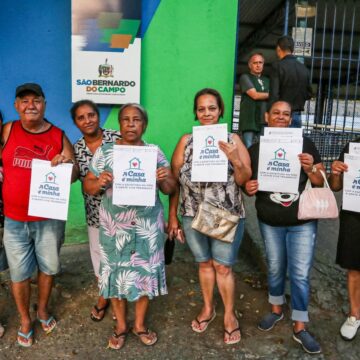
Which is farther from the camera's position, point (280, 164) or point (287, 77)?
point (287, 77)

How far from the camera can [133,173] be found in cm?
256

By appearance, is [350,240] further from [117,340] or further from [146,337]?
[117,340]

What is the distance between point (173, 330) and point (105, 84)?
2.45m

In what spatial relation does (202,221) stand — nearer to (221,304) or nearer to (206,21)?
(221,304)

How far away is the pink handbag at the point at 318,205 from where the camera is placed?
8.77ft

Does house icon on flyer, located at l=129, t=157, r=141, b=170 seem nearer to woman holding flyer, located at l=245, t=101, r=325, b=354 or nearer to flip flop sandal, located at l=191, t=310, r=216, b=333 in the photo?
woman holding flyer, located at l=245, t=101, r=325, b=354

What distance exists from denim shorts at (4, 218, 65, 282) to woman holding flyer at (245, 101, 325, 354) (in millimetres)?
1402

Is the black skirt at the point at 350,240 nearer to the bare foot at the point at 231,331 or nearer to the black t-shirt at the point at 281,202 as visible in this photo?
the black t-shirt at the point at 281,202

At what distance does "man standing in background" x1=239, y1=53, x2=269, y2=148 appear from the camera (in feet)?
17.6

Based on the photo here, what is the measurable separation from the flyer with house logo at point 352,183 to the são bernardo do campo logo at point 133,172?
4.53 feet

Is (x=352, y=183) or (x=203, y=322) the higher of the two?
(x=352, y=183)

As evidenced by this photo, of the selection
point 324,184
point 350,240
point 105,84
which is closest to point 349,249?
point 350,240

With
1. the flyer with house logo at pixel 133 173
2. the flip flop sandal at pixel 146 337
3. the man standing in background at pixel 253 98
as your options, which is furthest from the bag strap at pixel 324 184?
the man standing in background at pixel 253 98

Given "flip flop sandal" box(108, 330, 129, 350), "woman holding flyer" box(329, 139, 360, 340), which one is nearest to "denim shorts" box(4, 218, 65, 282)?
"flip flop sandal" box(108, 330, 129, 350)
